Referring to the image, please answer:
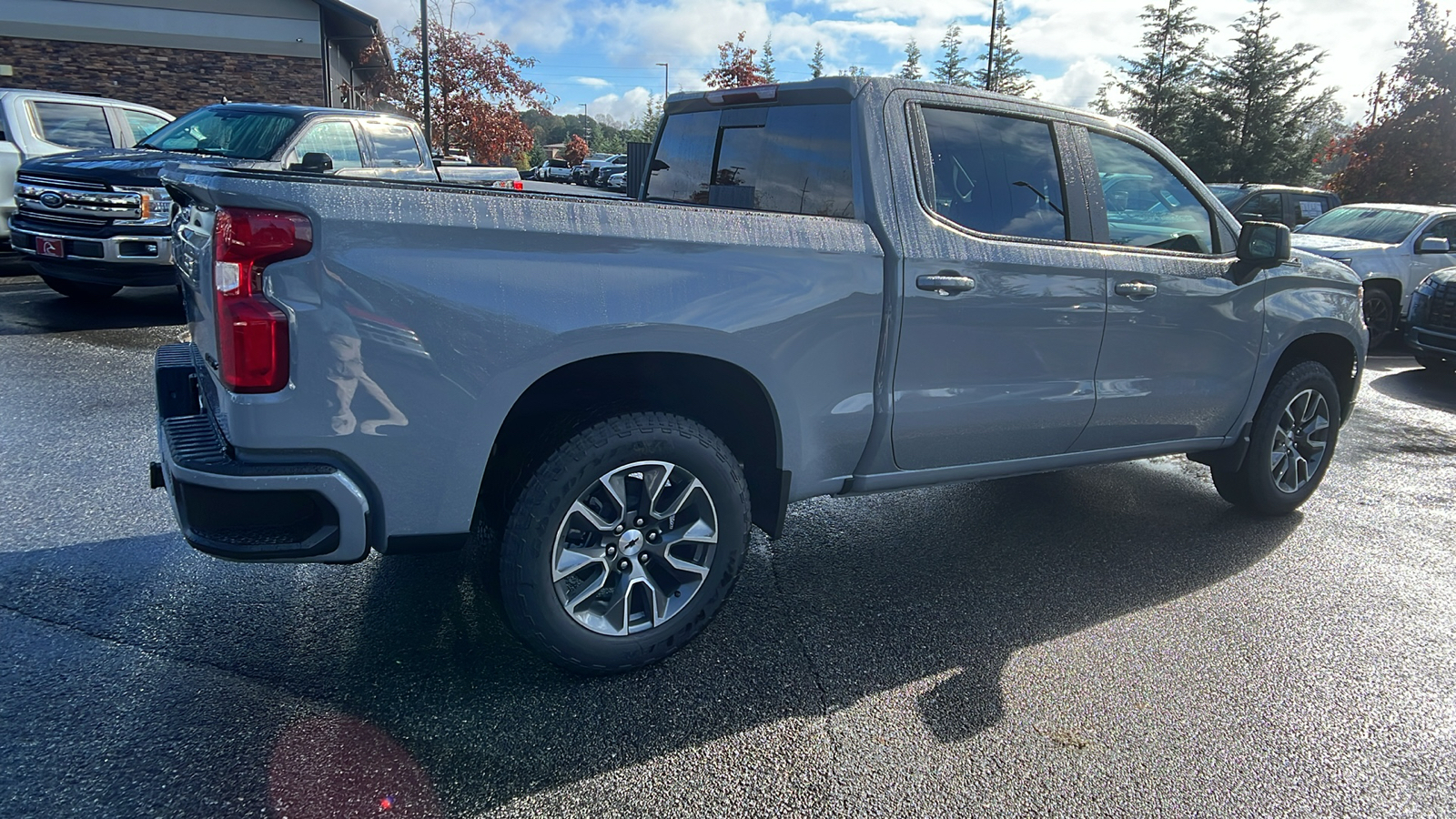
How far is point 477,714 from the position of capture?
2.81 m

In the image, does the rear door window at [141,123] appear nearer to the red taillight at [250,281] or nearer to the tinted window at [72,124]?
the tinted window at [72,124]

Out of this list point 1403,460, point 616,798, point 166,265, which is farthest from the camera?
point 166,265

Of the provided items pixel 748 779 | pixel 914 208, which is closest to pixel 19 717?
pixel 748 779

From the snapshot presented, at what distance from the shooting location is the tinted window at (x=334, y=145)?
8344mm

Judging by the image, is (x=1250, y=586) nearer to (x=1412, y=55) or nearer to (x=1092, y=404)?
(x=1092, y=404)

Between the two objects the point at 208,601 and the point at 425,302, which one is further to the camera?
the point at 208,601

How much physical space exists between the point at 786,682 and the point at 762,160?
203 cm

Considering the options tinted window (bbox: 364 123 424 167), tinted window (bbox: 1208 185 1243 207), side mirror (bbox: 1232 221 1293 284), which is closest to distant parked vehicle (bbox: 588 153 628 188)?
tinted window (bbox: 1208 185 1243 207)

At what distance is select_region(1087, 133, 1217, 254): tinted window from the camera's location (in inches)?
160

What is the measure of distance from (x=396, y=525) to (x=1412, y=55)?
3223 centimetres

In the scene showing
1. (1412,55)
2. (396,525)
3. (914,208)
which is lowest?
(396,525)

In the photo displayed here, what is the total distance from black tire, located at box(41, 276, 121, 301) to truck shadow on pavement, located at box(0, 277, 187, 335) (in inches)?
2.1

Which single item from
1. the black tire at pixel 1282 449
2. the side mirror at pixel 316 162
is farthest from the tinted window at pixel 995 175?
the side mirror at pixel 316 162

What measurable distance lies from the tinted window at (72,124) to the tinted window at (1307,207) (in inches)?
657
